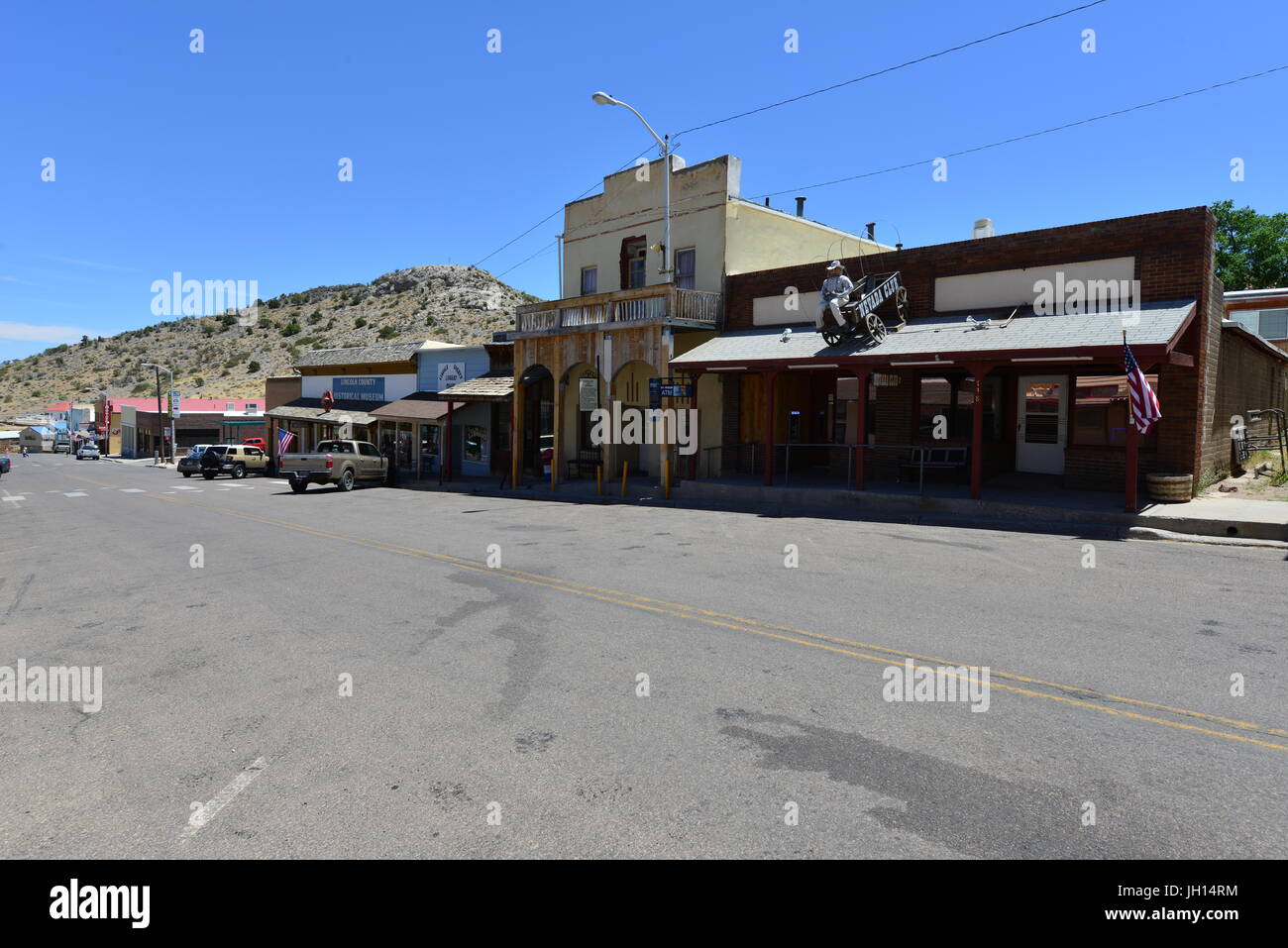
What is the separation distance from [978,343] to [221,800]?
639 inches

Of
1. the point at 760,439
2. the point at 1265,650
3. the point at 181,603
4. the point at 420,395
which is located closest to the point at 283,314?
the point at 420,395

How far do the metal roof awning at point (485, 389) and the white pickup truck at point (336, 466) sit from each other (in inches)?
147

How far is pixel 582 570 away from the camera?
36.9 feet

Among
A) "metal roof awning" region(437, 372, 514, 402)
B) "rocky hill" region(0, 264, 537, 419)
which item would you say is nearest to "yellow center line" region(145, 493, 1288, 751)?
"metal roof awning" region(437, 372, 514, 402)

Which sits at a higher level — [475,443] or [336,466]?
[475,443]

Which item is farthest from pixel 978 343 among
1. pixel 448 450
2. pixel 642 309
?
pixel 448 450

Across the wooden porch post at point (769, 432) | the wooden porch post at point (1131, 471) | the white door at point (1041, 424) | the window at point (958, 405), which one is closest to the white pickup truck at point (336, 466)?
the wooden porch post at point (769, 432)

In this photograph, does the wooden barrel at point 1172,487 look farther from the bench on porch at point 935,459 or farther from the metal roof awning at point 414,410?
the metal roof awning at point 414,410

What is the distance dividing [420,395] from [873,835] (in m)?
35.2

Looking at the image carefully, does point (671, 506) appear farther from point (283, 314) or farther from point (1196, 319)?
point (283, 314)

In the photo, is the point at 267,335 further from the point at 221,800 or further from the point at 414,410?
the point at 221,800

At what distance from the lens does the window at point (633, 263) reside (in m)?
28.2

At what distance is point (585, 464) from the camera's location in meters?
28.8

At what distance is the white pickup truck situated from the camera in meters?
28.1
